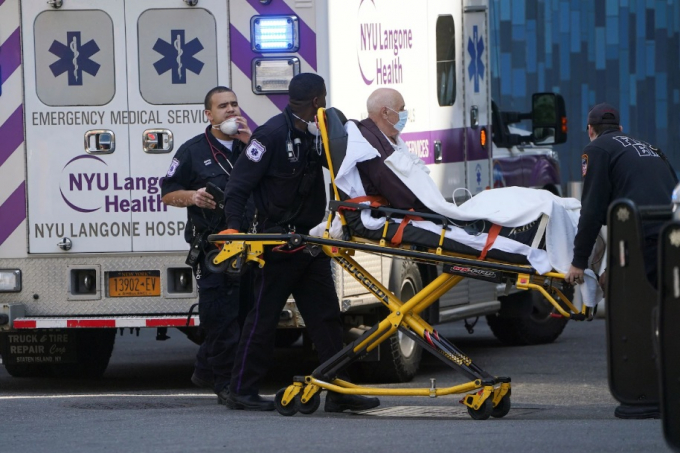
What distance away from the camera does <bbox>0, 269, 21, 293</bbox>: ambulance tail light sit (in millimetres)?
9383

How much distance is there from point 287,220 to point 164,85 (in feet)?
6.39

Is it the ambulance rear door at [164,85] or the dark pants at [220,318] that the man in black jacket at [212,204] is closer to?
the dark pants at [220,318]

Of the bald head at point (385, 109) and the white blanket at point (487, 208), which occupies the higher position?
the bald head at point (385, 109)

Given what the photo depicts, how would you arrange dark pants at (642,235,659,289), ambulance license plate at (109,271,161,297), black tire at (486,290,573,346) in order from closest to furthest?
dark pants at (642,235,659,289), ambulance license plate at (109,271,161,297), black tire at (486,290,573,346)

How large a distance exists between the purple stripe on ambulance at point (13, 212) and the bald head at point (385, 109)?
280cm

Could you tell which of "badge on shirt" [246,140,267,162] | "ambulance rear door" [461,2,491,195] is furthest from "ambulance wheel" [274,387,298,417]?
"ambulance rear door" [461,2,491,195]

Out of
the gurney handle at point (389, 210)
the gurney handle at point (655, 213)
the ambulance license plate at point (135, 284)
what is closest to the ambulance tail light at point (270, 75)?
the ambulance license plate at point (135, 284)

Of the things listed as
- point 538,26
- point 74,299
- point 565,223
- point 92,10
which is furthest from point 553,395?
point 538,26

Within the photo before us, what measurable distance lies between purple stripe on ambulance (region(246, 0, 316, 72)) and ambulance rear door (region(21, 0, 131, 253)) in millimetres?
870

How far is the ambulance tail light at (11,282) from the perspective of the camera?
9.38 m

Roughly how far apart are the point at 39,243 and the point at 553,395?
339cm

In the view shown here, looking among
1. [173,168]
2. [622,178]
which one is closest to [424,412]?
[622,178]

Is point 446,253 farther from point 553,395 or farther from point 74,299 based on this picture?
point 74,299

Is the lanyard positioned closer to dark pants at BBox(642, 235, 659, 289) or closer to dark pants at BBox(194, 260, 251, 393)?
dark pants at BBox(194, 260, 251, 393)
